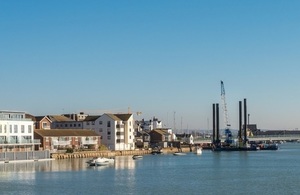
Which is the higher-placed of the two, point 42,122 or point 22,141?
point 42,122

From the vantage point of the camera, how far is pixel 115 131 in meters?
109

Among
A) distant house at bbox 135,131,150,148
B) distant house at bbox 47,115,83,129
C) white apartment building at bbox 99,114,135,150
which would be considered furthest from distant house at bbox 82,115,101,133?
distant house at bbox 135,131,150,148

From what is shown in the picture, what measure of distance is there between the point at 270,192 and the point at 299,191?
2145 mm

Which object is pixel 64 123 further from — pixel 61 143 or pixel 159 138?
pixel 159 138

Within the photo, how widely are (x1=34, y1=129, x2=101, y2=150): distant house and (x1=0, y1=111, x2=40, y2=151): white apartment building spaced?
6202 mm

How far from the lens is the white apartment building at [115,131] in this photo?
109m

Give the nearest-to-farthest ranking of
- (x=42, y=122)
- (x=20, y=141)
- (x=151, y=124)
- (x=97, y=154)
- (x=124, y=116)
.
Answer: (x=20, y=141)
(x=97, y=154)
(x=42, y=122)
(x=124, y=116)
(x=151, y=124)

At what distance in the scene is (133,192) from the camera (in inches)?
1699

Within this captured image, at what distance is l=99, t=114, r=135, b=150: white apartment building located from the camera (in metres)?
109

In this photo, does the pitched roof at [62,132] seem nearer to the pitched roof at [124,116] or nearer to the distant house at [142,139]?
the pitched roof at [124,116]

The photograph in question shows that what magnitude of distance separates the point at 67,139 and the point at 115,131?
46.0ft

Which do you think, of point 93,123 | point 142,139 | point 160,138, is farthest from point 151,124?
point 93,123

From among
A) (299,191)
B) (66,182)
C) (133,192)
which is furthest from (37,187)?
(299,191)

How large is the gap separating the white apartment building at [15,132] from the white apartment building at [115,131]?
2576 cm
